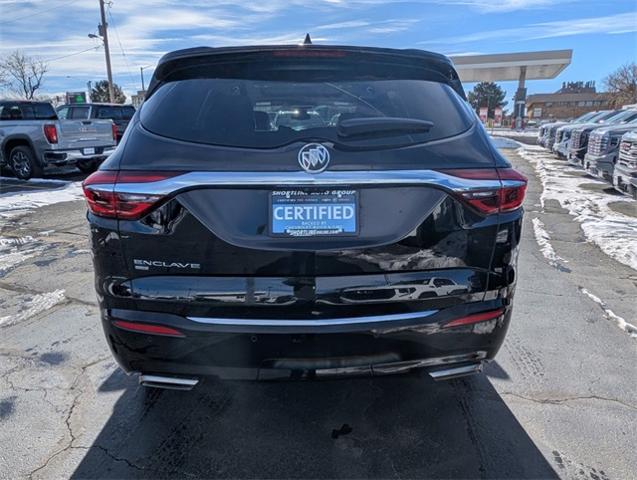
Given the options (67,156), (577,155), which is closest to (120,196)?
(67,156)

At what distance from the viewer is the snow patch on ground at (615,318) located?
367cm

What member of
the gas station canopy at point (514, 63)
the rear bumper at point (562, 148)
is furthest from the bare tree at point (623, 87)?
the rear bumper at point (562, 148)

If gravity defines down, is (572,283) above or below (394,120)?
below

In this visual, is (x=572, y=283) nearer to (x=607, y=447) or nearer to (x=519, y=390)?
(x=519, y=390)

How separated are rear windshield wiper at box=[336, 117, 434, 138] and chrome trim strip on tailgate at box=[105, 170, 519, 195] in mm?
187

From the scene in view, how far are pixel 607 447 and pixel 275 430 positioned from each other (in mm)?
1701

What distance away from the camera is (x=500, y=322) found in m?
2.14

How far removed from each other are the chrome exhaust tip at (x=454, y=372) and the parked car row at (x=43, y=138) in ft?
39.2

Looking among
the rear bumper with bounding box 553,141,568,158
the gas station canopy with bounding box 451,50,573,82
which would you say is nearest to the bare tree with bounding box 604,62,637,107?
the gas station canopy with bounding box 451,50,573,82

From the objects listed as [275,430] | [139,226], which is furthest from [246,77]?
[275,430]

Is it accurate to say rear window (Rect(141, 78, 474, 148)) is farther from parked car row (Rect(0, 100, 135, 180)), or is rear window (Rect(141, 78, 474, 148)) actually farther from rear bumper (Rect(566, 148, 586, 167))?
rear bumper (Rect(566, 148, 586, 167))

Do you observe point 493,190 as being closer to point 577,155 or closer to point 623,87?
point 577,155

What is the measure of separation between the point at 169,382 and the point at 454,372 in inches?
51.4

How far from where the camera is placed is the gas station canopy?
36.9 meters
